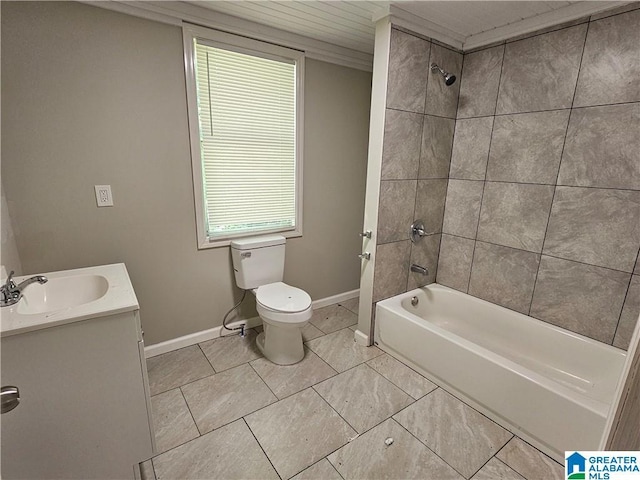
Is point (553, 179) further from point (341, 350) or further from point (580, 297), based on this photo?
point (341, 350)

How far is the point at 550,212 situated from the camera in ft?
6.21

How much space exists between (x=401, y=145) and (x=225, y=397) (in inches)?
75.0

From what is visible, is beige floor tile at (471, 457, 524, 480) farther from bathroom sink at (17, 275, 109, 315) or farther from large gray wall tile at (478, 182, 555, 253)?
bathroom sink at (17, 275, 109, 315)

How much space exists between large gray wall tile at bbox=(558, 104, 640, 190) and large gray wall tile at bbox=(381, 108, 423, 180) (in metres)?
0.84

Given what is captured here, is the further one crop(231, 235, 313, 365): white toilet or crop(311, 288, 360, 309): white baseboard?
crop(311, 288, 360, 309): white baseboard

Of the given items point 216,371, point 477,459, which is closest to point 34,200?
point 216,371

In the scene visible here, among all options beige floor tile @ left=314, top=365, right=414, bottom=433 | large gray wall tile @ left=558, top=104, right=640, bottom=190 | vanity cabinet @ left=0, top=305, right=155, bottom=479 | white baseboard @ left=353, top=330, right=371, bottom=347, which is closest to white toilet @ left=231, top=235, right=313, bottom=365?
beige floor tile @ left=314, top=365, right=414, bottom=433

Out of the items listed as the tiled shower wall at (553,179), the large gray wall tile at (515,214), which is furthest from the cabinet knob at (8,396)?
the large gray wall tile at (515,214)

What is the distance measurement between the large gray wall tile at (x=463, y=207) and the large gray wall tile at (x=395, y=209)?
0.40m

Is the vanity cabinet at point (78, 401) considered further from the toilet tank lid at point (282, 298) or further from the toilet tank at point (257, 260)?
the toilet tank at point (257, 260)

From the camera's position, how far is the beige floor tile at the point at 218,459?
4.45ft

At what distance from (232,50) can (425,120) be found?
136 centimetres

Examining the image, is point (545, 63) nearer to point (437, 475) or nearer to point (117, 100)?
point (437, 475)

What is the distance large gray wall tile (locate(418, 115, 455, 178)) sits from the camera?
216 cm
